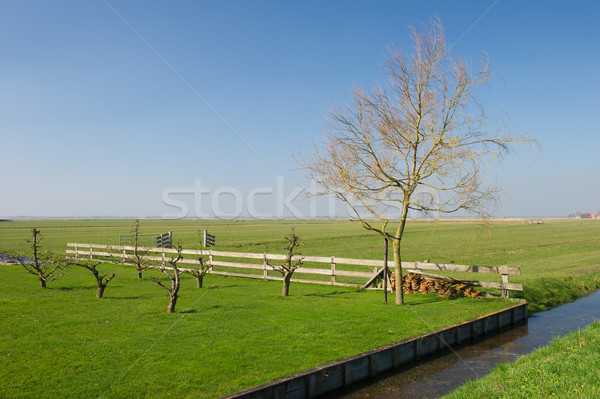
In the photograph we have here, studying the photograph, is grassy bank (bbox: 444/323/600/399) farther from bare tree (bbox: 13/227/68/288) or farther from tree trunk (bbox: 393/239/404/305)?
bare tree (bbox: 13/227/68/288)

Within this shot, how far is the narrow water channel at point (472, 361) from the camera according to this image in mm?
7969

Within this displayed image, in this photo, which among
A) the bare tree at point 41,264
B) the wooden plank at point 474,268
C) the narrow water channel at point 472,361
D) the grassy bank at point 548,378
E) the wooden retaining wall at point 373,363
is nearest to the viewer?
the grassy bank at point 548,378

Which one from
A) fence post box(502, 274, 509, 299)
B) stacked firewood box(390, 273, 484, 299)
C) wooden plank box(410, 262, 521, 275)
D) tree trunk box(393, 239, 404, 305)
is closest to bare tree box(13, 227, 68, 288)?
tree trunk box(393, 239, 404, 305)

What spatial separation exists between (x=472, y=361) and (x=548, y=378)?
116 inches

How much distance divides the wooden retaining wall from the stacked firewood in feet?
7.04

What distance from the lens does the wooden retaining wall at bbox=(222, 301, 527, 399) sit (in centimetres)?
686

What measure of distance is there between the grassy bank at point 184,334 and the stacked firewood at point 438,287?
624 mm

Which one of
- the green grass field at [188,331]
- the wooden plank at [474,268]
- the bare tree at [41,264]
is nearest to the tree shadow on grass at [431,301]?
the green grass field at [188,331]

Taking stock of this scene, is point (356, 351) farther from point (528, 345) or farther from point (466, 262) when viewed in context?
point (466, 262)

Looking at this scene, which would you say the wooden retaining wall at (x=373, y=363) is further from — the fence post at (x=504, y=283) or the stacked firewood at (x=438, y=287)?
the stacked firewood at (x=438, y=287)

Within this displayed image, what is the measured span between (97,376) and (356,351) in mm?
5113

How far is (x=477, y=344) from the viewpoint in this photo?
36.7 ft

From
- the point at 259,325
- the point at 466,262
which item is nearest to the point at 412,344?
the point at 259,325

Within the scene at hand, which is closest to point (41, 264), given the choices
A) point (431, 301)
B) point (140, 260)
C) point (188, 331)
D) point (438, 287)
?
point (140, 260)
